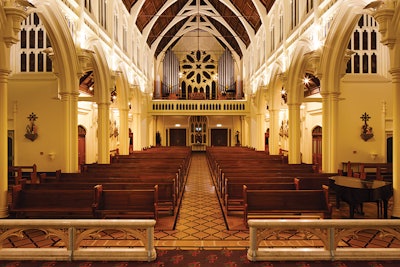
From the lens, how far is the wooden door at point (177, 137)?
100 feet

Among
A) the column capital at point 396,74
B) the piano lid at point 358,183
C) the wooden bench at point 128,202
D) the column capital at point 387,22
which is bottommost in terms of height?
the wooden bench at point 128,202

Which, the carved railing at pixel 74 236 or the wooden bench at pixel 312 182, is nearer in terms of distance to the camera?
the carved railing at pixel 74 236

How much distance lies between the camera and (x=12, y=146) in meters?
13.1

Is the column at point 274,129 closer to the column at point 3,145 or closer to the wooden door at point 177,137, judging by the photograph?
the column at point 3,145

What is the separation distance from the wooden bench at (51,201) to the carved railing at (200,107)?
19.7 m

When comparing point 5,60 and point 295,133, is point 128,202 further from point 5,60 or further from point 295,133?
point 295,133

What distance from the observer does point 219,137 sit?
30.6m

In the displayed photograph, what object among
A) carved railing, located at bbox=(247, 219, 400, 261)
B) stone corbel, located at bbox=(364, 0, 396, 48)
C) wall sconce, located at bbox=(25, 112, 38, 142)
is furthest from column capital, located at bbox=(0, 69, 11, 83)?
stone corbel, located at bbox=(364, 0, 396, 48)

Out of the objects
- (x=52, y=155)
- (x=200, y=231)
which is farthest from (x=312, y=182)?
(x=52, y=155)

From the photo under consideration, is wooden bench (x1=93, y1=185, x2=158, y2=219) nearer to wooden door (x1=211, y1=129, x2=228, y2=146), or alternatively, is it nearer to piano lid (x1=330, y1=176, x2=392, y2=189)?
piano lid (x1=330, y1=176, x2=392, y2=189)

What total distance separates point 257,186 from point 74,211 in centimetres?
398

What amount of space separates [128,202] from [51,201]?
162cm

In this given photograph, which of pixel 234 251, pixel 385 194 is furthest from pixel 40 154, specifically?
pixel 385 194

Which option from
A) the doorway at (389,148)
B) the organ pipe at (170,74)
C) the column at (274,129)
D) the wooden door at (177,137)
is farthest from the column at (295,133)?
the organ pipe at (170,74)
